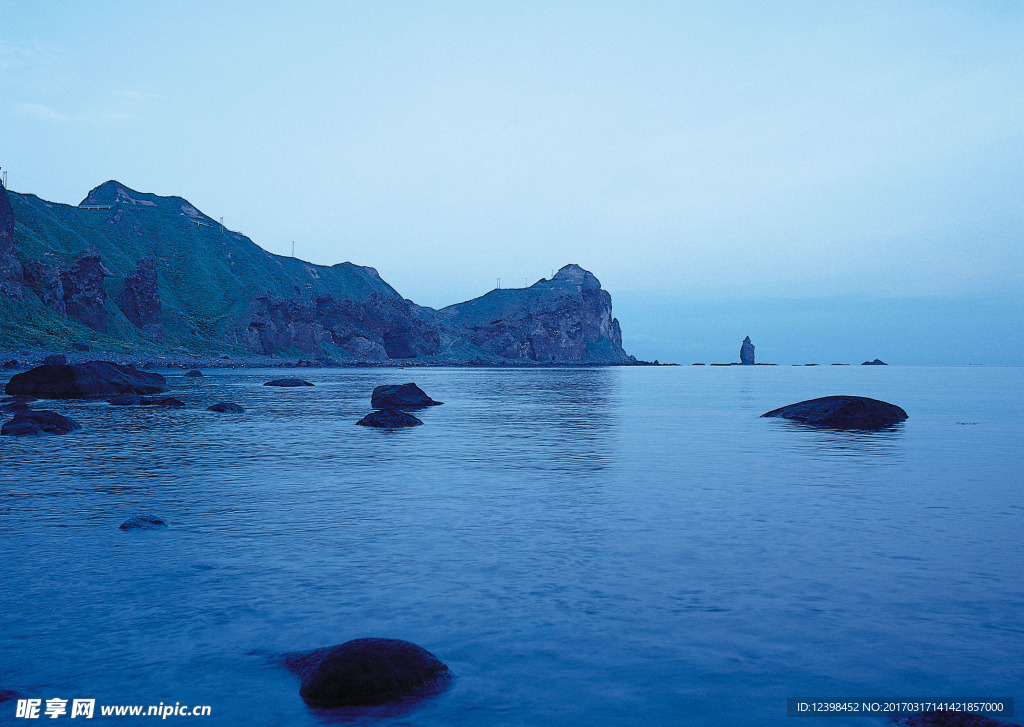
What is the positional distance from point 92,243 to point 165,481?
208700 mm

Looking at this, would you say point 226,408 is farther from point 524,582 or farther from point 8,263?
point 8,263

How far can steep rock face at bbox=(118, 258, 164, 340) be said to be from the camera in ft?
550

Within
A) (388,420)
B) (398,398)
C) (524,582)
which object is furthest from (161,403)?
(524,582)

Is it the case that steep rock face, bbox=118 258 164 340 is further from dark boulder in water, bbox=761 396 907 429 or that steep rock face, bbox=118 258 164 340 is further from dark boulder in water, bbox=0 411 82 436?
dark boulder in water, bbox=761 396 907 429

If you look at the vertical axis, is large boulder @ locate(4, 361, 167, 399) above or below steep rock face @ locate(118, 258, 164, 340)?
below

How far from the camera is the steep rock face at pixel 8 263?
12016 centimetres

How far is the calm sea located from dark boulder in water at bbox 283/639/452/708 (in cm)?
19

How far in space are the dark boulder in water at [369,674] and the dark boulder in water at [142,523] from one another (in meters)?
7.04

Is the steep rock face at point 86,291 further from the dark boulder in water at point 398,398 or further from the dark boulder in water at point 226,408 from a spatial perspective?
the dark boulder in water at point 398,398

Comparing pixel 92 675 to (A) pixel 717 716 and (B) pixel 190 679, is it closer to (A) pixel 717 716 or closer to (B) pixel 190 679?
(B) pixel 190 679

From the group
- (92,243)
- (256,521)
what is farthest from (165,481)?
(92,243)

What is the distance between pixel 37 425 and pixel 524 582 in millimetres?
26028

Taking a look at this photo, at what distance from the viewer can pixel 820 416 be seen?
36531 millimetres

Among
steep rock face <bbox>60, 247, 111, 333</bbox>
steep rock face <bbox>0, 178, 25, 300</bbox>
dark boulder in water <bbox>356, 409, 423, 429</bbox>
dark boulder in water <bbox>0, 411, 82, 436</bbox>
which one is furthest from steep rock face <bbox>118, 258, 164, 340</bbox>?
dark boulder in water <bbox>356, 409, 423, 429</bbox>
